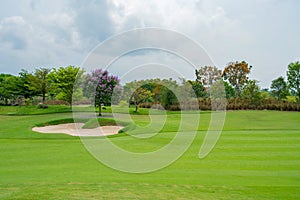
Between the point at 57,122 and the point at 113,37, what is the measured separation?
14822 mm

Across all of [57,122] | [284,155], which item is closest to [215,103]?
[57,122]

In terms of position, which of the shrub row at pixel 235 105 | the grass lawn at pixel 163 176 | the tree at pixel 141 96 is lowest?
the grass lawn at pixel 163 176

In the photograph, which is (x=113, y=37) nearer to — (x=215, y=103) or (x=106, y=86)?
(x=106, y=86)

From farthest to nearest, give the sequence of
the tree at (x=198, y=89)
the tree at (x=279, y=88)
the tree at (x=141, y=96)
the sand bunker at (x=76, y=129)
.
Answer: the tree at (x=279, y=88), the tree at (x=198, y=89), the tree at (x=141, y=96), the sand bunker at (x=76, y=129)

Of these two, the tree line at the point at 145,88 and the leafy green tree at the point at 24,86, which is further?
the leafy green tree at the point at 24,86

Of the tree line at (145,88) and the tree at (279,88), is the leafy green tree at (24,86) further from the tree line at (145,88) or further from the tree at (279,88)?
the tree at (279,88)

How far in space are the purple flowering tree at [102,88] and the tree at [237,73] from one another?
29293 mm

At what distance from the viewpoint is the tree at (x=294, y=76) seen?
39781 mm

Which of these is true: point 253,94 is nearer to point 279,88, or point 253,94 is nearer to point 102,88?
point 279,88

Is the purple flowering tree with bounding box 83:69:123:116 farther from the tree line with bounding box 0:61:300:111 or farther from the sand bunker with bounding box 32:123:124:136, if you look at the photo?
the sand bunker with bounding box 32:123:124:136

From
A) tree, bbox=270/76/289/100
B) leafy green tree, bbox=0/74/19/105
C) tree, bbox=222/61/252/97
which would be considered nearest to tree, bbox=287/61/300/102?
tree, bbox=270/76/289/100

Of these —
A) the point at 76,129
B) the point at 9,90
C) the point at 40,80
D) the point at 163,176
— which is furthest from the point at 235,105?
the point at 9,90

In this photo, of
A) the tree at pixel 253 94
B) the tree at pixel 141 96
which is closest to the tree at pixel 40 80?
the tree at pixel 141 96

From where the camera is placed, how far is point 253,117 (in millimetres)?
27141
